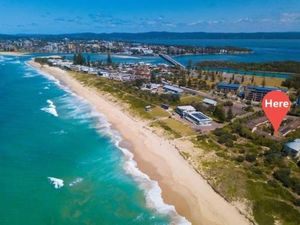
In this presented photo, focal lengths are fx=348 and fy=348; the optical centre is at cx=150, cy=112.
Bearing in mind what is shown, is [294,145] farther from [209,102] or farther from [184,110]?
[209,102]

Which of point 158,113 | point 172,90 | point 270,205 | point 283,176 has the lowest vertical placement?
point 270,205

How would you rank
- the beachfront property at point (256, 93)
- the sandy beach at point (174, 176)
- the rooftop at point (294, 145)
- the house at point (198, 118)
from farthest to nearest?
the beachfront property at point (256, 93) < the house at point (198, 118) < the rooftop at point (294, 145) < the sandy beach at point (174, 176)

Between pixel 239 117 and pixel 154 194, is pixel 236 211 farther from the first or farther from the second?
pixel 239 117

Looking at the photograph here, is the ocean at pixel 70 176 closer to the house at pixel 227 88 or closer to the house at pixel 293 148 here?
the house at pixel 293 148

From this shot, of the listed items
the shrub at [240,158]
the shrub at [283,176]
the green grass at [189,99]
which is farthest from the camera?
the green grass at [189,99]

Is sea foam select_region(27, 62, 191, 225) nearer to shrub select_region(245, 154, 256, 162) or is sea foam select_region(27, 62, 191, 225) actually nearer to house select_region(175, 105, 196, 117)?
shrub select_region(245, 154, 256, 162)

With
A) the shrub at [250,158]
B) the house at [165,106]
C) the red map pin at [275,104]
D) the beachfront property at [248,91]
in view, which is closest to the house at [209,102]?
the house at [165,106]

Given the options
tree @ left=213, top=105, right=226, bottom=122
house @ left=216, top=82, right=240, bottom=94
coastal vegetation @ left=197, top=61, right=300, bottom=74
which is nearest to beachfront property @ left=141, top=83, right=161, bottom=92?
house @ left=216, top=82, right=240, bottom=94

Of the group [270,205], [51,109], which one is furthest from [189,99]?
[270,205]
